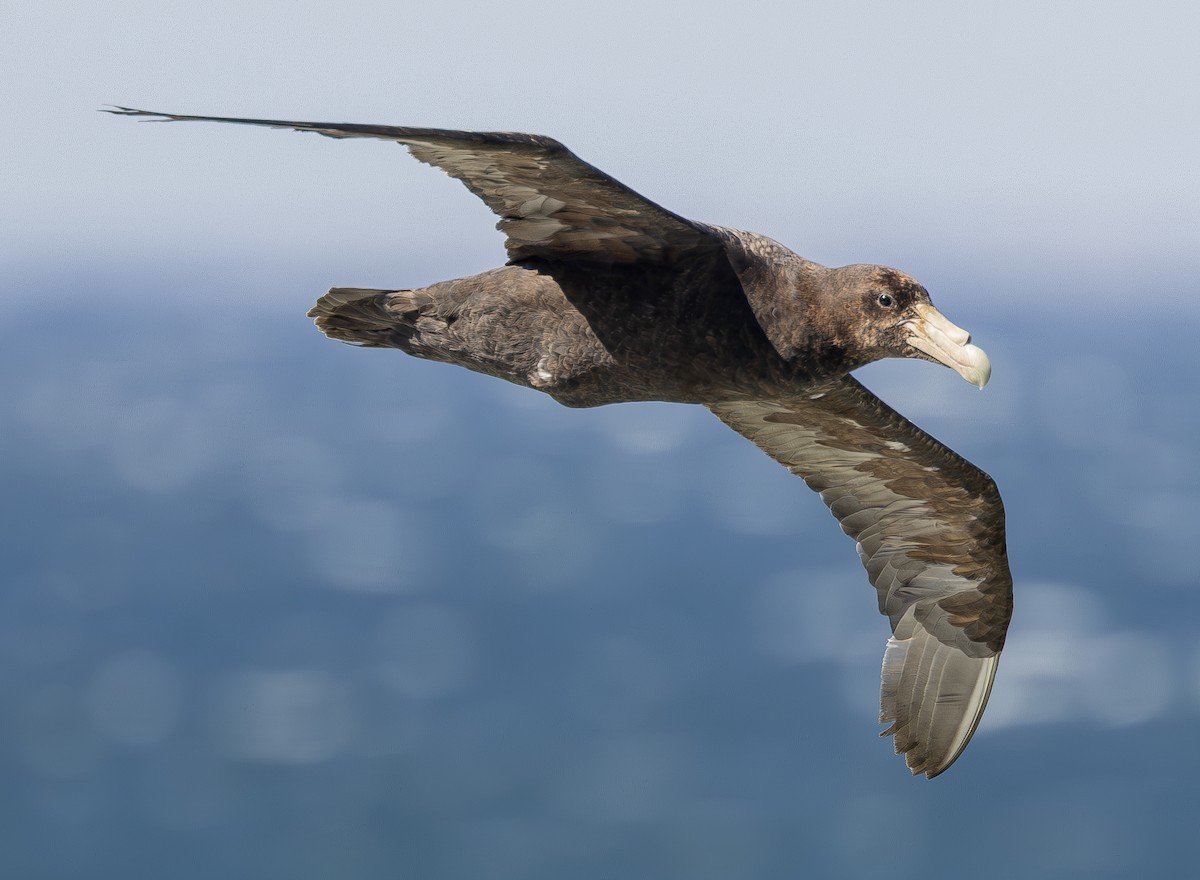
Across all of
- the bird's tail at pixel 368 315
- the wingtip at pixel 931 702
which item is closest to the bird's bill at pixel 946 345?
the bird's tail at pixel 368 315

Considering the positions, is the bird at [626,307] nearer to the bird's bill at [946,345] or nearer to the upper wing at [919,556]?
the bird's bill at [946,345]

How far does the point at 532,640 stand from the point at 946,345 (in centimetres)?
8507

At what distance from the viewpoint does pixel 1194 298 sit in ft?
561

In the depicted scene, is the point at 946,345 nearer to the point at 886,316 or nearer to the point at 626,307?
the point at 886,316

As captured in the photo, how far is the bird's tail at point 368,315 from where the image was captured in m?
→ 8.95

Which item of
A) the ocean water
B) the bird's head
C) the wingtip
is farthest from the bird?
the ocean water

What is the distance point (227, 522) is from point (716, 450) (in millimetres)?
32462

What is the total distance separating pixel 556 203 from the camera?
322 inches

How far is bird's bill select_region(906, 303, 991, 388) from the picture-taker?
7.88 m

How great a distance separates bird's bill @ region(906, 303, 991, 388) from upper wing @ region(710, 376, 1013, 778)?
85.1 inches

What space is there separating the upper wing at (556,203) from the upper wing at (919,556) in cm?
228

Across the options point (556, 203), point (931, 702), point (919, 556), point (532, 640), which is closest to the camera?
point (556, 203)

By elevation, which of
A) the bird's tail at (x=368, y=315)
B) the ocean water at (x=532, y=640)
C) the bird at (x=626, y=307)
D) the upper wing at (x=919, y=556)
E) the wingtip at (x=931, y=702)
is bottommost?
the ocean water at (x=532, y=640)

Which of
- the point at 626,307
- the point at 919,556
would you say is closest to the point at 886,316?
the point at 626,307
